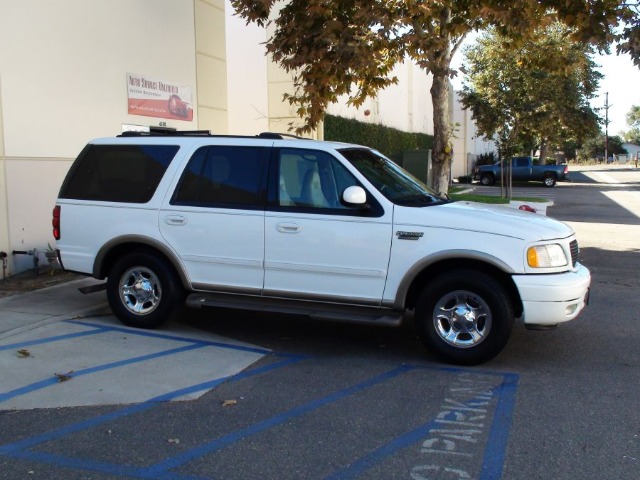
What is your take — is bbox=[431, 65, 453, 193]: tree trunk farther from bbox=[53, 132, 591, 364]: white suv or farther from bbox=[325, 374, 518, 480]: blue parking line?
bbox=[325, 374, 518, 480]: blue parking line

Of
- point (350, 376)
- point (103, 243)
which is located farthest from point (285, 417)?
point (103, 243)

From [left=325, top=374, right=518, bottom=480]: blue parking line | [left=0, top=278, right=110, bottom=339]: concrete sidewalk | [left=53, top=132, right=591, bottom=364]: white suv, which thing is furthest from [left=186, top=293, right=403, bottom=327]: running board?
[left=0, top=278, right=110, bottom=339]: concrete sidewalk

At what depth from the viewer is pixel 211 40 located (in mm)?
13828

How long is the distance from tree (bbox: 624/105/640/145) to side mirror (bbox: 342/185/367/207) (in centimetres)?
13750

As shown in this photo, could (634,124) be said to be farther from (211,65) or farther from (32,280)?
(32,280)

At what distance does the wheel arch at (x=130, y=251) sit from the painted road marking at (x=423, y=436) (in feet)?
5.27

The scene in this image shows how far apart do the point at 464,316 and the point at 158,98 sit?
333 inches

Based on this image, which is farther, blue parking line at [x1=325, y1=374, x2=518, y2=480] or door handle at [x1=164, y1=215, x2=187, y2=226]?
door handle at [x1=164, y1=215, x2=187, y2=226]

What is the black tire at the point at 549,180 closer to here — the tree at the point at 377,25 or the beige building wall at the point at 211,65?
the tree at the point at 377,25

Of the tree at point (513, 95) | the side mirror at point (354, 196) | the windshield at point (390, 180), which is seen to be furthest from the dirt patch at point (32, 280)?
the tree at point (513, 95)

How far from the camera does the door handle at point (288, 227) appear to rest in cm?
619

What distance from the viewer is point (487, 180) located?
40.8 meters

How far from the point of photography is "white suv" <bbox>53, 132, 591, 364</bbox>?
225 inches

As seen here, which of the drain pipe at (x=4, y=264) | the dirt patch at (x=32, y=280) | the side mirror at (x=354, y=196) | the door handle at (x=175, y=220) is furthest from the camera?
the drain pipe at (x=4, y=264)
